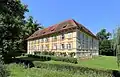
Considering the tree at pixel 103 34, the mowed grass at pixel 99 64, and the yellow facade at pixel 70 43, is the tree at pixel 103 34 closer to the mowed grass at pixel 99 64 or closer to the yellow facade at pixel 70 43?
the yellow facade at pixel 70 43

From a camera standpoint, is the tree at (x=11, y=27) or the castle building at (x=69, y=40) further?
the castle building at (x=69, y=40)

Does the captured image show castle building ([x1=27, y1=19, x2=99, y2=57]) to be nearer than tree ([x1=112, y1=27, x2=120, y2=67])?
No

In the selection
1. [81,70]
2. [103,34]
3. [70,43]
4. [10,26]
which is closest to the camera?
[81,70]

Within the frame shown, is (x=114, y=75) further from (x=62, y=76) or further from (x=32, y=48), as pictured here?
(x=32, y=48)

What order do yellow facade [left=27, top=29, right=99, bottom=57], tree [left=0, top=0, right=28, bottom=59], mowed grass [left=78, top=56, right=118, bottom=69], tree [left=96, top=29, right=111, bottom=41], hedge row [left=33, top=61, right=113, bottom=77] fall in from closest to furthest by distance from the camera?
hedge row [left=33, top=61, right=113, bottom=77] → mowed grass [left=78, top=56, right=118, bottom=69] → tree [left=0, top=0, right=28, bottom=59] → yellow facade [left=27, top=29, right=99, bottom=57] → tree [left=96, top=29, right=111, bottom=41]

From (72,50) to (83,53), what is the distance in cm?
416

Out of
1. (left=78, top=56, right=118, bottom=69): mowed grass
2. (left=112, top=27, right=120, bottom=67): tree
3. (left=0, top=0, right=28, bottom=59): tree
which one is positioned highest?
(left=0, top=0, right=28, bottom=59): tree

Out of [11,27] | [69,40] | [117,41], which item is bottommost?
[117,41]

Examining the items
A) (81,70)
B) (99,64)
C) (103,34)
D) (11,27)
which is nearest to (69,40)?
(99,64)

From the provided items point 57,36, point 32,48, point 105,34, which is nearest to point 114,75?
point 57,36

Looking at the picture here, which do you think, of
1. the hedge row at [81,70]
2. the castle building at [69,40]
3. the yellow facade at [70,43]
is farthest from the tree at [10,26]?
the yellow facade at [70,43]

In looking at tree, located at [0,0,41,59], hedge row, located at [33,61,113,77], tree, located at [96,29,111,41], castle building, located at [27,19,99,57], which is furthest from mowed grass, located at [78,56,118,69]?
tree, located at [96,29,111,41]

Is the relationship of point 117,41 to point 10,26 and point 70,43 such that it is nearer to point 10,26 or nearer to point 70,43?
point 10,26

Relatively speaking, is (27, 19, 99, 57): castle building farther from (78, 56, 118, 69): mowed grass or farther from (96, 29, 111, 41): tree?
(96, 29, 111, 41): tree
